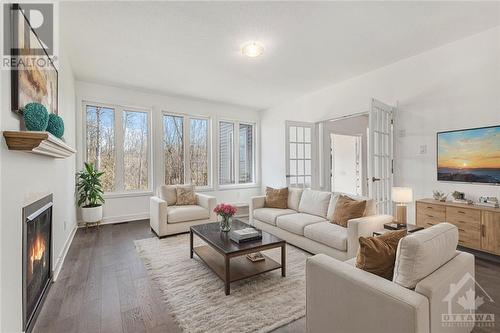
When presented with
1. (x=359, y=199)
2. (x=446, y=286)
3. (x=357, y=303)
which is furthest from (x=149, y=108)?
(x=446, y=286)

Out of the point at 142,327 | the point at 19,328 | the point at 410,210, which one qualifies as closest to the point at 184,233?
the point at 142,327

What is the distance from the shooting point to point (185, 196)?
434cm

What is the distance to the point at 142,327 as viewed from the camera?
70.2 inches

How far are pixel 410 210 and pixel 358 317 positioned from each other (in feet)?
9.95

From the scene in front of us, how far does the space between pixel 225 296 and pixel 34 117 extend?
1.98 m

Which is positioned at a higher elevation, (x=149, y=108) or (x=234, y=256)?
(x=149, y=108)

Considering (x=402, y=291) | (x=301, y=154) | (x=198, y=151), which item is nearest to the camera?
(x=402, y=291)

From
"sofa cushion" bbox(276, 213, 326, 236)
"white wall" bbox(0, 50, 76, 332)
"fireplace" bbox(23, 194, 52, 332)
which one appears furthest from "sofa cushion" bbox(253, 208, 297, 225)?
"white wall" bbox(0, 50, 76, 332)

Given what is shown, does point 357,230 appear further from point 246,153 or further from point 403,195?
point 246,153

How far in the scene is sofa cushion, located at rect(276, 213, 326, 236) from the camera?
318 cm

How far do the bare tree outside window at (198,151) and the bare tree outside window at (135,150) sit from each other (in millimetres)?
1013

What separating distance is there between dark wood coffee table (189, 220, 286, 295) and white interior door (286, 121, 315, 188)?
2528 millimetres

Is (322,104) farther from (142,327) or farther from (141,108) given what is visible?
(142,327)

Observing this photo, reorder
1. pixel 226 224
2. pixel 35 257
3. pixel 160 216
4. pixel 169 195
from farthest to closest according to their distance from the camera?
pixel 169 195, pixel 160 216, pixel 226 224, pixel 35 257
